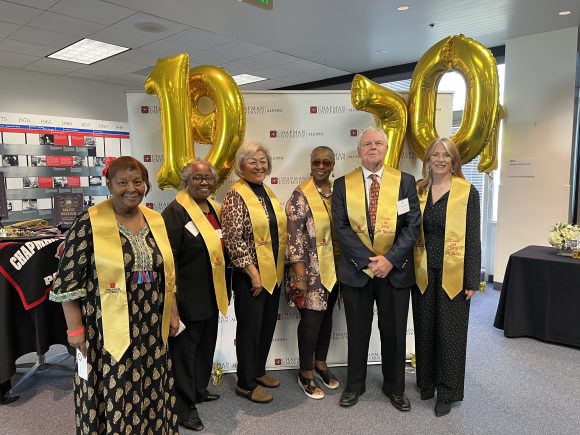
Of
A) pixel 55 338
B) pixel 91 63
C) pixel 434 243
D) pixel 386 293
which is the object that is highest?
pixel 91 63

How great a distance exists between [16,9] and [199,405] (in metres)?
3.98

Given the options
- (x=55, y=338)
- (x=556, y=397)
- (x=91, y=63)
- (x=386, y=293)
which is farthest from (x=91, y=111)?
(x=556, y=397)

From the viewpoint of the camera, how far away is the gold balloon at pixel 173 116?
8.16ft

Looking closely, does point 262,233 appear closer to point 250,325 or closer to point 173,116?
point 250,325

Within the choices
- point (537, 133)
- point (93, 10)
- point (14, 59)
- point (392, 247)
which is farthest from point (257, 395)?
point (14, 59)

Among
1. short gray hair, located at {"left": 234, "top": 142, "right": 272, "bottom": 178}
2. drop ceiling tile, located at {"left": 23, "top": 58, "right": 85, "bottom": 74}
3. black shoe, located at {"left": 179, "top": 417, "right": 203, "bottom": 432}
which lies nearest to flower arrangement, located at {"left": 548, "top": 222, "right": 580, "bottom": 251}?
short gray hair, located at {"left": 234, "top": 142, "right": 272, "bottom": 178}

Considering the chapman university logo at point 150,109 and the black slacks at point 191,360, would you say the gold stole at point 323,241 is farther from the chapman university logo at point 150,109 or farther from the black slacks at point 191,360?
the chapman university logo at point 150,109

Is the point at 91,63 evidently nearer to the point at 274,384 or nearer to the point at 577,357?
the point at 274,384

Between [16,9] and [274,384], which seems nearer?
[274,384]

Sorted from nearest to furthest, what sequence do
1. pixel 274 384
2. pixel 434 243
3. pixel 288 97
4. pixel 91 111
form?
1. pixel 434 243
2. pixel 274 384
3. pixel 288 97
4. pixel 91 111

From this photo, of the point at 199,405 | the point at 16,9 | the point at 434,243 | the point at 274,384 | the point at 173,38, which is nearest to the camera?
the point at 434,243

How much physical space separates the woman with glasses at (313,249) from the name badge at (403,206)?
397 mm

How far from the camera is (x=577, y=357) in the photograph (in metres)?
3.14

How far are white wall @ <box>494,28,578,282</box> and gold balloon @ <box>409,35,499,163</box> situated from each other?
241 cm
